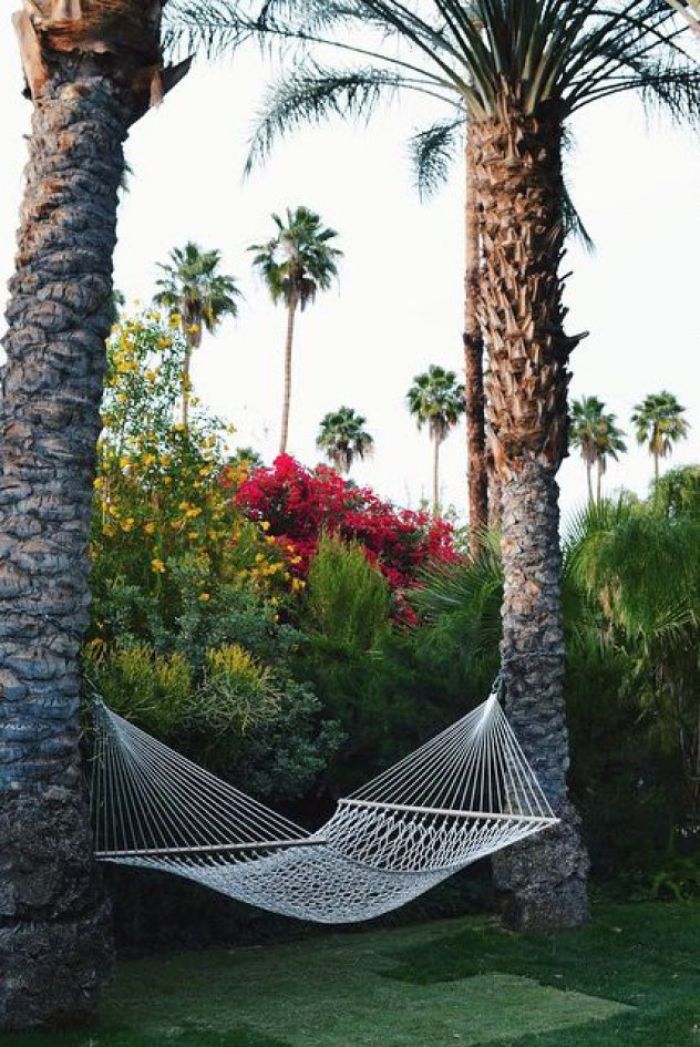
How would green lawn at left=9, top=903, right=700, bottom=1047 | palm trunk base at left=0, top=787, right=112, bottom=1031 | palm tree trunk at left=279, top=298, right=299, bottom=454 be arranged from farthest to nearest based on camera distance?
palm tree trunk at left=279, top=298, right=299, bottom=454 < green lawn at left=9, top=903, right=700, bottom=1047 < palm trunk base at left=0, top=787, right=112, bottom=1031

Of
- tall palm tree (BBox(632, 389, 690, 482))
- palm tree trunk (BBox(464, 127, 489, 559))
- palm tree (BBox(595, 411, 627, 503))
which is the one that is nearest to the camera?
palm tree trunk (BBox(464, 127, 489, 559))

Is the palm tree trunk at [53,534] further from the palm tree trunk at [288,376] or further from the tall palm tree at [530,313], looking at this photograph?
the palm tree trunk at [288,376]

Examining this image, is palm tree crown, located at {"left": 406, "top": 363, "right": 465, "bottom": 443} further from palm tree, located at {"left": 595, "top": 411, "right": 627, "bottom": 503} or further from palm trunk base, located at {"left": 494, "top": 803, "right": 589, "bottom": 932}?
palm trunk base, located at {"left": 494, "top": 803, "right": 589, "bottom": 932}

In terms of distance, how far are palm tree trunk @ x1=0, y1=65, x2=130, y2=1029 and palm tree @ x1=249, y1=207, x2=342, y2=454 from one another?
64.1ft

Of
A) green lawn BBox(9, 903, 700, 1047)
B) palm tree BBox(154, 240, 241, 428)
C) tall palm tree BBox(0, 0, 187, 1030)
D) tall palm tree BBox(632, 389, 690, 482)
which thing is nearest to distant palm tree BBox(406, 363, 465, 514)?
palm tree BBox(154, 240, 241, 428)

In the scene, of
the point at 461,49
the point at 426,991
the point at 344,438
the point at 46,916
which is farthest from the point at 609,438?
the point at 46,916

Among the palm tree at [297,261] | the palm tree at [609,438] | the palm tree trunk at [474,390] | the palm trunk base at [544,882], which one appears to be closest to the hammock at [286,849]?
the palm trunk base at [544,882]

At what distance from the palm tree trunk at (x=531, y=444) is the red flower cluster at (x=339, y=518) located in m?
4.99

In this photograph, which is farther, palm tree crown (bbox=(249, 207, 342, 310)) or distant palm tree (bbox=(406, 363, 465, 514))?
distant palm tree (bbox=(406, 363, 465, 514))

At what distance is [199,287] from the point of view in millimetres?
25344

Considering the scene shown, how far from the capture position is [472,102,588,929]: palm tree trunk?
5.95 meters

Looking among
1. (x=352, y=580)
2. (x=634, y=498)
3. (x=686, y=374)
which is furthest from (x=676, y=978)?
(x=686, y=374)

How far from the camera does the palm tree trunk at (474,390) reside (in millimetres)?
11758

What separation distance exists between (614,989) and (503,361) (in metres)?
3.03
